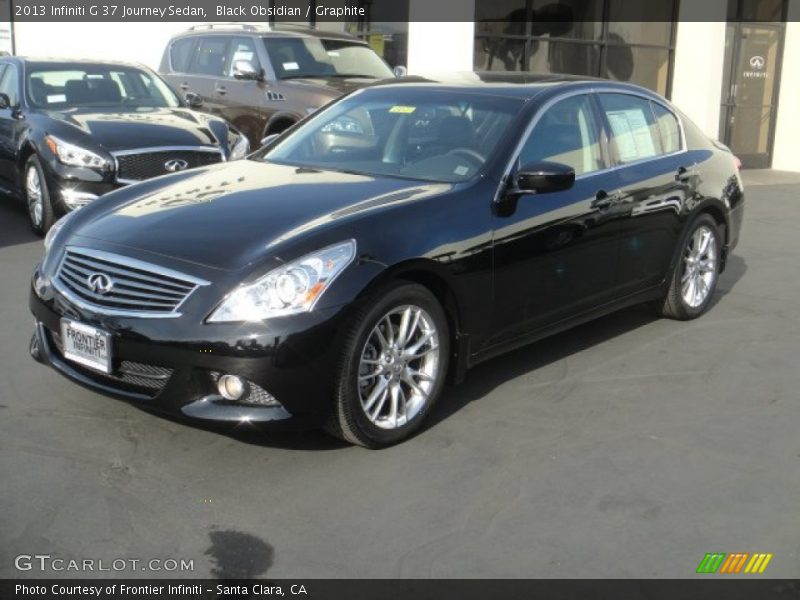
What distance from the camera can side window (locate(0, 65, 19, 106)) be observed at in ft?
30.2

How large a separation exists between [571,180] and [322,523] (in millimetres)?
2277

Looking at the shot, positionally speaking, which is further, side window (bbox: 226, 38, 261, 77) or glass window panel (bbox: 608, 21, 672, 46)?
glass window panel (bbox: 608, 21, 672, 46)

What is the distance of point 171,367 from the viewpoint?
3.98 m

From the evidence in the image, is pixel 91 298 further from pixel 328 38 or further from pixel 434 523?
pixel 328 38

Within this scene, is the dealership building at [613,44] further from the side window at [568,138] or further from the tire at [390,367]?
the tire at [390,367]

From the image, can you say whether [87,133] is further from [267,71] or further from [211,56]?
[211,56]

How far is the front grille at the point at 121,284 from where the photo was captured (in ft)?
13.2

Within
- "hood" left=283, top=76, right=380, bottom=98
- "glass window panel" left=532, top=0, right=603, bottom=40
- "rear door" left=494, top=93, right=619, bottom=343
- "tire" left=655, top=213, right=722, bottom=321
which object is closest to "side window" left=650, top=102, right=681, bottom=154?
"tire" left=655, top=213, right=722, bottom=321

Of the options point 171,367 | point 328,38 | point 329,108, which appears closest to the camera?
point 171,367

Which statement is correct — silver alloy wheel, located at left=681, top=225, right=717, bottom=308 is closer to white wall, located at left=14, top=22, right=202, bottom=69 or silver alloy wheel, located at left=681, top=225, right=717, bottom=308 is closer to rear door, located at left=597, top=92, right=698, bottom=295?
rear door, located at left=597, top=92, right=698, bottom=295

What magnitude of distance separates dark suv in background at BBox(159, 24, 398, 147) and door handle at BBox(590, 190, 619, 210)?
499 centimetres

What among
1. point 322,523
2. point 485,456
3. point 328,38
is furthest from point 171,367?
point 328,38

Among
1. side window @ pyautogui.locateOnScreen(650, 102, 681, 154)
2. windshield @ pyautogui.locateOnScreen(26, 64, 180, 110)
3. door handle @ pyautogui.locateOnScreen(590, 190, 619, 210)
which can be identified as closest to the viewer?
door handle @ pyautogui.locateOnScreen(590, 190, 619, 210)

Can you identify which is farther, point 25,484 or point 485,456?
point 485,456
